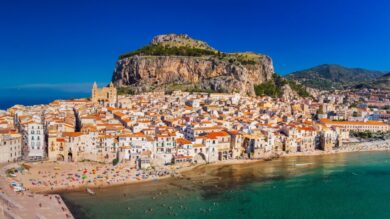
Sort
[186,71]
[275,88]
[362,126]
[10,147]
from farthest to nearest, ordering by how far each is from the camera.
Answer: [275,88], [186,71], [362,126], [10,147]

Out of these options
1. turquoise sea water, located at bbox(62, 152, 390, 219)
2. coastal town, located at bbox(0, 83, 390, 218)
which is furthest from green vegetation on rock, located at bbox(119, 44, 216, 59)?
turquoise sea water, located at bbox(62, 152, 390, 219)

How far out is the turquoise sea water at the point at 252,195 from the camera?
26.1 metres

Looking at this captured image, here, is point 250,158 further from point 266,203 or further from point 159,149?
point 266,203

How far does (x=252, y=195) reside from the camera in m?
29.9

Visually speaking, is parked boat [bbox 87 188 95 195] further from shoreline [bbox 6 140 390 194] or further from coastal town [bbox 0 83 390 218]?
coastal town [bbox 0 83 390 218]

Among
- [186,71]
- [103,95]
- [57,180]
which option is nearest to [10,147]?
[57,180]

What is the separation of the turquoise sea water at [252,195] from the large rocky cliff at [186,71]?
48536mm

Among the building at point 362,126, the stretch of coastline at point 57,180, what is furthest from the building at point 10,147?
the building at point 362,126

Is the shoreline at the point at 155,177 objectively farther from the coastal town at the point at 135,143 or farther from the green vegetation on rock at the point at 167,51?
the green vegetation on rock at the point at 167,51

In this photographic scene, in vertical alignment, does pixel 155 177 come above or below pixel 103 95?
below

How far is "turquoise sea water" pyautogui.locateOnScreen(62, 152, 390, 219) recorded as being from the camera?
26141mm

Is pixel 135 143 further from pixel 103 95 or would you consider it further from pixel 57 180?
pixel 103 95

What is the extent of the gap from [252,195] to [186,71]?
62.9 m

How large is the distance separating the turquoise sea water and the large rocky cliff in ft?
159
